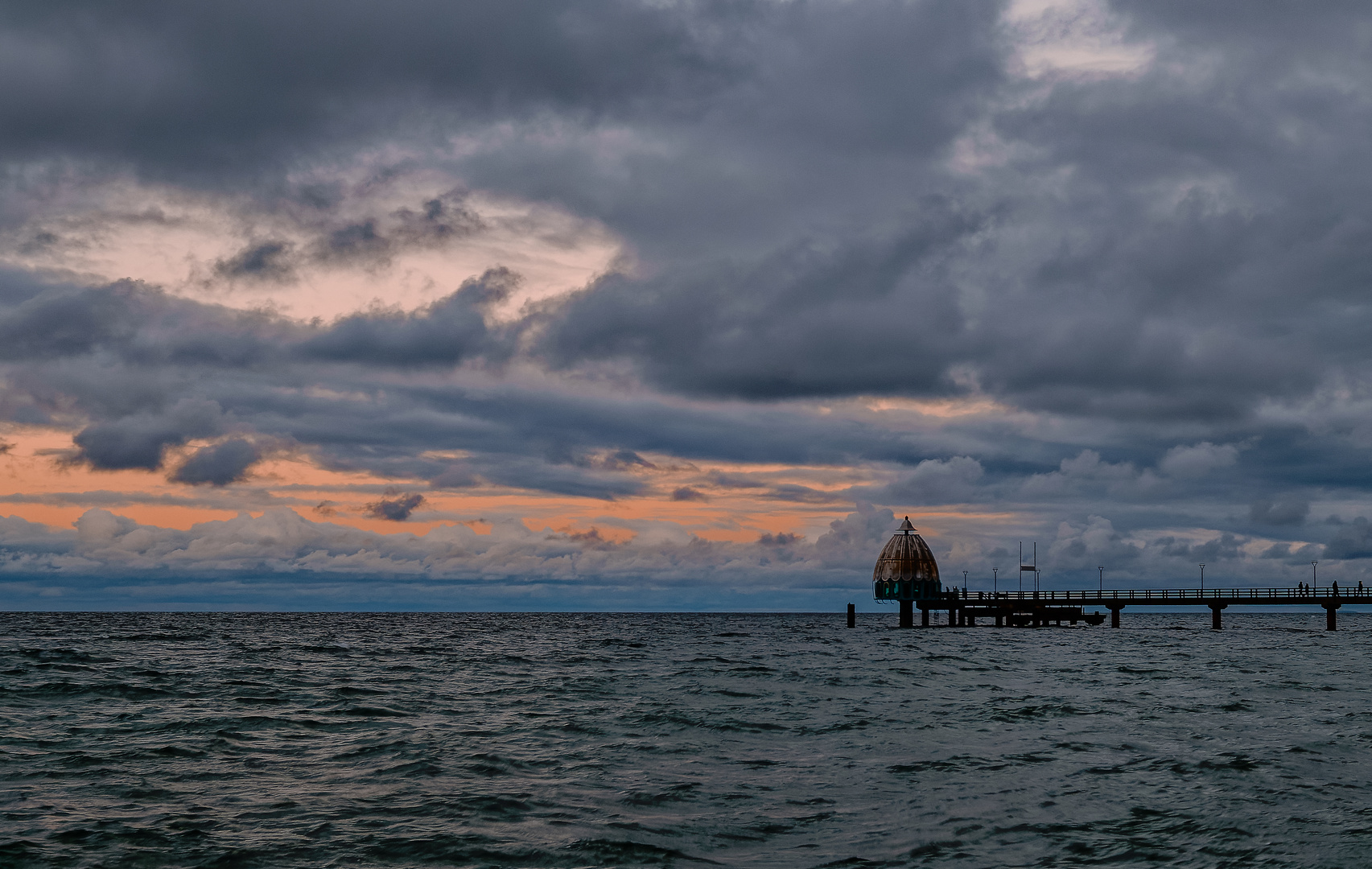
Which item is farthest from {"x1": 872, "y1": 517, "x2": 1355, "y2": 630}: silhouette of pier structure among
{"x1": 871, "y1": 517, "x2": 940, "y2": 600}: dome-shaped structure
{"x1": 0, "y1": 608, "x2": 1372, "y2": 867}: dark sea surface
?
{"x1": 0, "y1": 608, "x2": 1372, "y2": 867}: dark sea surface

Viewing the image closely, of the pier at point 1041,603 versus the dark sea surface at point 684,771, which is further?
the pier at point 1041,603

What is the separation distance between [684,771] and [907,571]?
8359cm

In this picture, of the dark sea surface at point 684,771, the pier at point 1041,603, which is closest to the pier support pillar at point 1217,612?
the pier at point 1041,603

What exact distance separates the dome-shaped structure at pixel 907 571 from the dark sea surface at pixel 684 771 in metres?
59.6

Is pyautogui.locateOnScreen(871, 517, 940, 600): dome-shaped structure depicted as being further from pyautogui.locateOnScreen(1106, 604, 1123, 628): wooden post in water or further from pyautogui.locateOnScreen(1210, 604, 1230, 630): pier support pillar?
pyautogui.locateOnScreen(1210, 604, 1230, 630): pier support pillar

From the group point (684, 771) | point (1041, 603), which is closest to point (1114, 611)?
→ point (1041, 603)

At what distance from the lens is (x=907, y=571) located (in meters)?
99.1

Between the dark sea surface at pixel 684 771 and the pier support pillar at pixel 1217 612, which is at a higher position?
the dark sea surface at pixel 684 771

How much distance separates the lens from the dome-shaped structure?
325 feet

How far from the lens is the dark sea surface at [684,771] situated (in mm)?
13016

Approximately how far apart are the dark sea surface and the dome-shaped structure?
59650mm

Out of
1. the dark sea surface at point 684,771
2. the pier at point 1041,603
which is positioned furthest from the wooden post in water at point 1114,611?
the dark sea surface at point 684,771

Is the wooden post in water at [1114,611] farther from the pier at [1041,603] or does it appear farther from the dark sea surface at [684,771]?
the dark sea surface at [684,771]

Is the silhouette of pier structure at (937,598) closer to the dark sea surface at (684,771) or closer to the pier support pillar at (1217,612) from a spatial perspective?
the pier support pillar at (1217,612)
